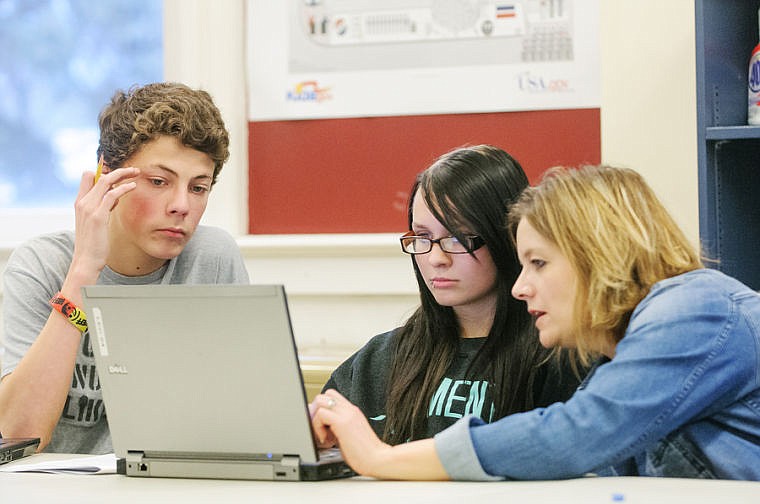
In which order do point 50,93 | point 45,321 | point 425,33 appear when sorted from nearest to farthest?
point 45,321
point 425,33
point 50,93

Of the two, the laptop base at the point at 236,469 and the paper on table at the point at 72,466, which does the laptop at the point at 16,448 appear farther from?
the laptop base at the point at 236,469

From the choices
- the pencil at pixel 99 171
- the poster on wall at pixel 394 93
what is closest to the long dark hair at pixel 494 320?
the pencil at pixel 99 171

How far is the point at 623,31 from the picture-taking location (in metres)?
2.29

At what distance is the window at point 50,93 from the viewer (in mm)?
2928

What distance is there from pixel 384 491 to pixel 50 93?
7.23ft

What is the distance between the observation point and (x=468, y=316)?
1769mm

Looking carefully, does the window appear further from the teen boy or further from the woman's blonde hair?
the woman's blonde hair

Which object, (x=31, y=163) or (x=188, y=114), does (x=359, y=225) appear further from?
(x=31, y=163)

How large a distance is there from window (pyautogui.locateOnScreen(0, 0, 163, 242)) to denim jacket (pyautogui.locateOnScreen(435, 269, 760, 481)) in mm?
2079

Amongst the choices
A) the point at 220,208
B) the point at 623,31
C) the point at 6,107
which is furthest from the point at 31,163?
the point at 623,31

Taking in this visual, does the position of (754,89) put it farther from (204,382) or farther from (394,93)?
(204,382)

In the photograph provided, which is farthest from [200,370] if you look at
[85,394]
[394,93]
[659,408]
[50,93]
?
[50,93]

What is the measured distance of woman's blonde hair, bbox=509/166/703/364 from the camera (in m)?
1.28

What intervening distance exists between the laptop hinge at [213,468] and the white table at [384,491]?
1 cm
